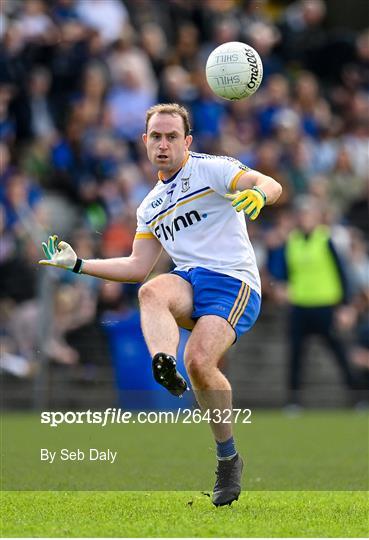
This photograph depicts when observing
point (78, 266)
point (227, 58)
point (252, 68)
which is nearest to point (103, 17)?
point (227, 58)

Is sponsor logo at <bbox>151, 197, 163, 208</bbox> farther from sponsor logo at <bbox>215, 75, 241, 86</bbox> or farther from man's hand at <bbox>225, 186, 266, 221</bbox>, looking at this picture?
sponsor logo at <bbox>215, 75, 241, 86</bbox>

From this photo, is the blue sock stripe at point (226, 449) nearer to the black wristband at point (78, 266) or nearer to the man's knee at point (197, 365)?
the man's knee at point (197, 365)

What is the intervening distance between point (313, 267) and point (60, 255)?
29.0ft

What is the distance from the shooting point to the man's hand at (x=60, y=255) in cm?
775

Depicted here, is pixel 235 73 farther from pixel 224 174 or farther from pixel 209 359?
pixel 209 359

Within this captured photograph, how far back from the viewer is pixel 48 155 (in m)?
16.6

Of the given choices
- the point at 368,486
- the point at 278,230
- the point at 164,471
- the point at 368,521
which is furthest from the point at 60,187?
the point at 368,521

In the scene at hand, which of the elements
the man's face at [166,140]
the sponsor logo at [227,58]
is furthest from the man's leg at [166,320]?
the sponsor logo at [227,58]

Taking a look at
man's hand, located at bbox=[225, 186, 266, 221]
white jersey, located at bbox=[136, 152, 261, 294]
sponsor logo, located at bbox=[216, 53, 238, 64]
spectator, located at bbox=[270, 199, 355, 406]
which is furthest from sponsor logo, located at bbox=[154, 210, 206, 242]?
spectator, located at bbox=[270, 199, 355, 406]

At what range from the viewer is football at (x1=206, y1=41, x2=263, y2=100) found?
8172 mm

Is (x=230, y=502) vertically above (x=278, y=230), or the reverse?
(x=230, y=502)

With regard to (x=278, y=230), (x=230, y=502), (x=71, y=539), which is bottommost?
(x=278, y=230)

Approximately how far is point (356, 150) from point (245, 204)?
42.1 ft

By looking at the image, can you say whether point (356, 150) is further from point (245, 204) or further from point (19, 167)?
point (245, 204)
